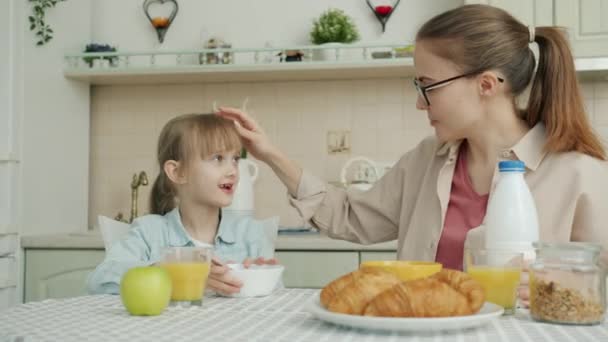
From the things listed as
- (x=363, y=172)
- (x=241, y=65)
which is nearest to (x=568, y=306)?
(x=363, y=172)

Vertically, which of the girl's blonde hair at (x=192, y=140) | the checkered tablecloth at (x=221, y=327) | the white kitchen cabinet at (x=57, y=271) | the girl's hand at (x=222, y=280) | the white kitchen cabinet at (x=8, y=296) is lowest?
the white kitchen cabinet at (x=8, y=296)

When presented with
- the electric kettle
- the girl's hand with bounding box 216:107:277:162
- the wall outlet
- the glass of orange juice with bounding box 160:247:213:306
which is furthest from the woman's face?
the wall outlet

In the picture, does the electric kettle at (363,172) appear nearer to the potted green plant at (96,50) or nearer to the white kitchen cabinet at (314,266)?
the white kitchen cabinet at (314,266)

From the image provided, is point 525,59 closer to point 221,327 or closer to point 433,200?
point 433,200

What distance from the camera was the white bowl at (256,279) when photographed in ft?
4.25

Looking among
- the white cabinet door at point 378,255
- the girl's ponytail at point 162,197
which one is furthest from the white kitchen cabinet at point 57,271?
the white cabinet door at point 378,255

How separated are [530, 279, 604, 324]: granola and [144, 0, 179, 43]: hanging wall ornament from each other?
8.43ft

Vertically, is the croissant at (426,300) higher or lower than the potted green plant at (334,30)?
lower

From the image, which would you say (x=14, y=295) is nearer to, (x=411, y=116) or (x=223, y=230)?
(x=223, y=230)

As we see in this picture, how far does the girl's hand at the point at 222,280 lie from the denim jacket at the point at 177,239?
0.43 meters

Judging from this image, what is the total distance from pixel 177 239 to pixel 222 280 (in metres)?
0.63

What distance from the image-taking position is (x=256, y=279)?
1.31 metres

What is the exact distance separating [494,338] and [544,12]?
6.59 ft

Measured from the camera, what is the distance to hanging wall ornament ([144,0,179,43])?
10.7 ft
